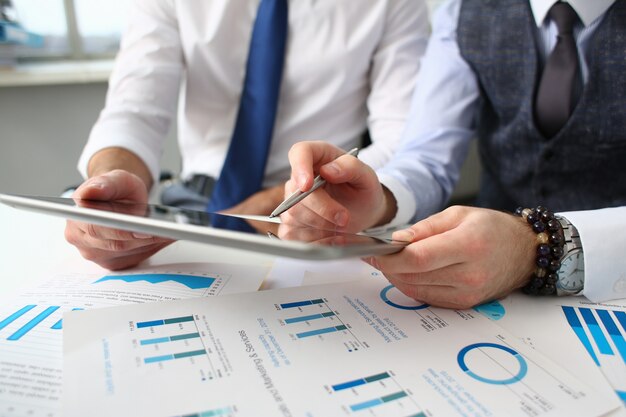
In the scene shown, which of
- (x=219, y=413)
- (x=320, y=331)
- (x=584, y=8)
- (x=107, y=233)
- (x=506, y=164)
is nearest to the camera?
(x=219, y=413)

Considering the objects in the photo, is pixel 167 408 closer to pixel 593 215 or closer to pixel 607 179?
pixel 593 215

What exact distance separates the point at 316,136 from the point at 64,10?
4.50 ft

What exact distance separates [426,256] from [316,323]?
12 cm

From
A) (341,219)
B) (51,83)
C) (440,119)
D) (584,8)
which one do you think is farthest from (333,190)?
(51,83)

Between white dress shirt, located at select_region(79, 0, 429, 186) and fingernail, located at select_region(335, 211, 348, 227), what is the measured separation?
0.43m

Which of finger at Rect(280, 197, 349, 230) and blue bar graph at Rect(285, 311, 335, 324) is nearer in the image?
blue bar graph at Rect(285, 311, 335, 324)

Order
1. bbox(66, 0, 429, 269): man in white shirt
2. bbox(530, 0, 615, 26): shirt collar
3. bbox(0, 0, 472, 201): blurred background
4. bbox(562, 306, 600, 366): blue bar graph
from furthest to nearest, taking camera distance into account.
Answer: bbox(0, 0, 472, 201): blurred background, bbox(66, 0, 429, 269): man in white shirt, bbox(530, 0, 615, 26): shirt collar, bbox(562, 306, 600, 366): blue bar graph

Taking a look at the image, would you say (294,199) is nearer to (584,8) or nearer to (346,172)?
(346,172)

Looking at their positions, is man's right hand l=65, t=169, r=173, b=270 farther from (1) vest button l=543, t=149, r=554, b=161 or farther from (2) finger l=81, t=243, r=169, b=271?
(1) vest button l=543, t=149, r=554, b=161

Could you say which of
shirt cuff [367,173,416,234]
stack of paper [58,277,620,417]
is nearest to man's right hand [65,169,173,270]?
stack of paper [58,277,620,417]

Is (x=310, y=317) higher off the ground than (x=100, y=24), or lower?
lower

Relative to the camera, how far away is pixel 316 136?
3.56 ft

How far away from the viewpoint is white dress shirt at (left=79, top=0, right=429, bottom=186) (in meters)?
0.99

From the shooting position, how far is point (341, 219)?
565 mm
